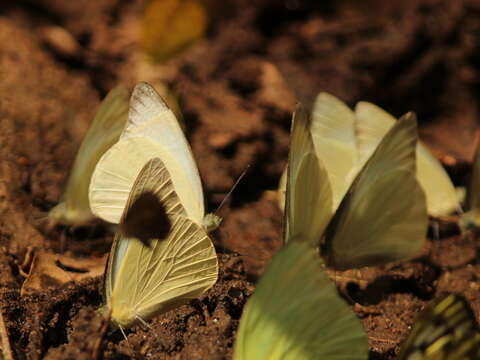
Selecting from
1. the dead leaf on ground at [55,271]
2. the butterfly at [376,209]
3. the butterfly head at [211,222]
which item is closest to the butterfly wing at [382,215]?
the butterfly at [376,209]

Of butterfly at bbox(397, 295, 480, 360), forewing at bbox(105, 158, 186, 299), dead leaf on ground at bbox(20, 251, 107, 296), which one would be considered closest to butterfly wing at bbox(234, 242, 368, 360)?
butterfly at bbox(397, 295, 480, 360)

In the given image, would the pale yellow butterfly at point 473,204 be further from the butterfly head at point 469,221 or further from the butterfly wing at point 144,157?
the butterfly wing at point 144,157

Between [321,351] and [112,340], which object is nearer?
[321,351]

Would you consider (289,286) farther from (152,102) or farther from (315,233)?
(152,102)

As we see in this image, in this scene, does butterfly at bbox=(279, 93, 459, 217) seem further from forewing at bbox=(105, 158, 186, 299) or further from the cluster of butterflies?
forewing at bbox=(105, 158, 186, 299)

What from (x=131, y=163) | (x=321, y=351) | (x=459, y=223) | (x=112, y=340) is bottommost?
(x=459, y=223)

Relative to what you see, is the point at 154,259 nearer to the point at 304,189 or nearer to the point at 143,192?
the point at 143,192

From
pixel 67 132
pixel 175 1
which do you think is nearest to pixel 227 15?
pixel 175 1
